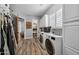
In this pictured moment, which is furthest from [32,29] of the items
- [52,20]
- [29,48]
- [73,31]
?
[73,31]

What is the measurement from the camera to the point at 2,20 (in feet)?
4.62

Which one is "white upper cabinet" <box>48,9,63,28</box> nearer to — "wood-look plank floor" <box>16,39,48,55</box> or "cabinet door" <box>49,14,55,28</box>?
"cabinet door" <box>49,14,55,28</box>

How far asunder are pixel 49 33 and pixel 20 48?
689 millimetres

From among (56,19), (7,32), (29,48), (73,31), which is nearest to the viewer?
(73,31)

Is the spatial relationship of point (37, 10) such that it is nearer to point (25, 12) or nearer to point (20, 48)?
point (25, 12)

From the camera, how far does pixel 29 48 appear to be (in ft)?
5.15

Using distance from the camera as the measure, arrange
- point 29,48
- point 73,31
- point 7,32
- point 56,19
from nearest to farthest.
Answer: point 73,31
point 7,32
point 29,48
point 56,19

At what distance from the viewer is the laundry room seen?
141 cm

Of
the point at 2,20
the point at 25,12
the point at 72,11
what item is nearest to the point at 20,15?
the point at 25,12

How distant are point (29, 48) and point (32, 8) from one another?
0.73 metres

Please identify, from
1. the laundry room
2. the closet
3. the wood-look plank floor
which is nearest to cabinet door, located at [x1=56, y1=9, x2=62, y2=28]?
the laundry room

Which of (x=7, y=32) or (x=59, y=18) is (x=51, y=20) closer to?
(x=59, y=18)

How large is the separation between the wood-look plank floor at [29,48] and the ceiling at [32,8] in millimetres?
513

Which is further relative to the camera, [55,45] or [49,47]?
[49,47]
